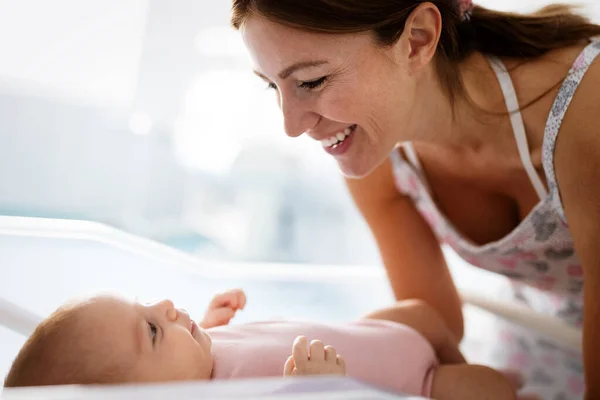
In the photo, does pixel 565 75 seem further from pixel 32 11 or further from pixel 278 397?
pixel 32 11

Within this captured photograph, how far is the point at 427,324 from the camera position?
1287 mm

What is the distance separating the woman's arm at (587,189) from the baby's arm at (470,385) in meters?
0.15

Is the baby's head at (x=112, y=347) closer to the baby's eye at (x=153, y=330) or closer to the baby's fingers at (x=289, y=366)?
the baby's eye at (x=153, y=330)

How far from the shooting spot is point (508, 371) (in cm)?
136

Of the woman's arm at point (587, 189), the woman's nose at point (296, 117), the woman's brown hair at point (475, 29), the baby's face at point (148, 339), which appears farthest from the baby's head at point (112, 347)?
the woman's arm at point (587, 189)

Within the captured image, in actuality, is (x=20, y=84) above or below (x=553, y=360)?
above

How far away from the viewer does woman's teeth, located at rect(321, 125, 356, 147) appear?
1.17m

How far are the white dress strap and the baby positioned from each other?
1.08 ft

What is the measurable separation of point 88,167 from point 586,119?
7.35ft

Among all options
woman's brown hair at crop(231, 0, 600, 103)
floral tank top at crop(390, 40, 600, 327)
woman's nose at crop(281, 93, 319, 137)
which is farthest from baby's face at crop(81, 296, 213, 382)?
floral tank top at crop(390, 40, 600, 327)

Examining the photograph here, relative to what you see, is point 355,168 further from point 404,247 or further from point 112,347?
point 112,347

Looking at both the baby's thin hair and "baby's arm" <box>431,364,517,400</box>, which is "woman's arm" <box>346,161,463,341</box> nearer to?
"baby's arm" <box>431,364,517,400</box>

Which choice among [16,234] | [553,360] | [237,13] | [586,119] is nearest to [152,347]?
[16,234]

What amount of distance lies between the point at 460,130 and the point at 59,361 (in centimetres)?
83
